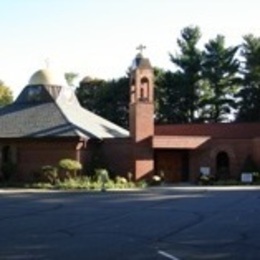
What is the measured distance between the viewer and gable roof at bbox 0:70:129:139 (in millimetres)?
44781

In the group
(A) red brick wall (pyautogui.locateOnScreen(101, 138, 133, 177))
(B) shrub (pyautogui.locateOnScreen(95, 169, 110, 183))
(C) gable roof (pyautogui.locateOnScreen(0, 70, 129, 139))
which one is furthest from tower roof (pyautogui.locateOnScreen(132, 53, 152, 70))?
(B) shrub (pyautogui.locateOnScreen(95, 169, 110, 183))

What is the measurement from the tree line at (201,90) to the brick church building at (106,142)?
63.6 feet

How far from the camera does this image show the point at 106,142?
46.0 metres

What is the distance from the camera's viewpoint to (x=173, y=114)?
2813 inches

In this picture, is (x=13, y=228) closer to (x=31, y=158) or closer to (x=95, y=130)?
(x=31, y=158)

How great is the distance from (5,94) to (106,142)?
3754 cm

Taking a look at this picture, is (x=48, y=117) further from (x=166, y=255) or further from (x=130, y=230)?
(x=166, y=255)

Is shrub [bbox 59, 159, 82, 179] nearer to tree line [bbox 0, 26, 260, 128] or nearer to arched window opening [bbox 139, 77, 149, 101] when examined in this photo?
arched window opening [bbox 139, 77, 149, 101]

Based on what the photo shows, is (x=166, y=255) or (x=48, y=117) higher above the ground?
(x=48, y=117)

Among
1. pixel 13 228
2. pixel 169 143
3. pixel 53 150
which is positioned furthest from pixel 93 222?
pixel 169 143

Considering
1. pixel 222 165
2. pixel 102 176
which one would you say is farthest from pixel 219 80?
pixel 102 176

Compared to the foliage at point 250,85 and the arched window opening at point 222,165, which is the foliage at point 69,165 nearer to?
the arched window opening at point 222,165

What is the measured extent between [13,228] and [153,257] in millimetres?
6191

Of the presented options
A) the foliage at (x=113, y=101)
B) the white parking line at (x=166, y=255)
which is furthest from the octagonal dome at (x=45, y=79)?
the white parking line at (x=166, y=255)
